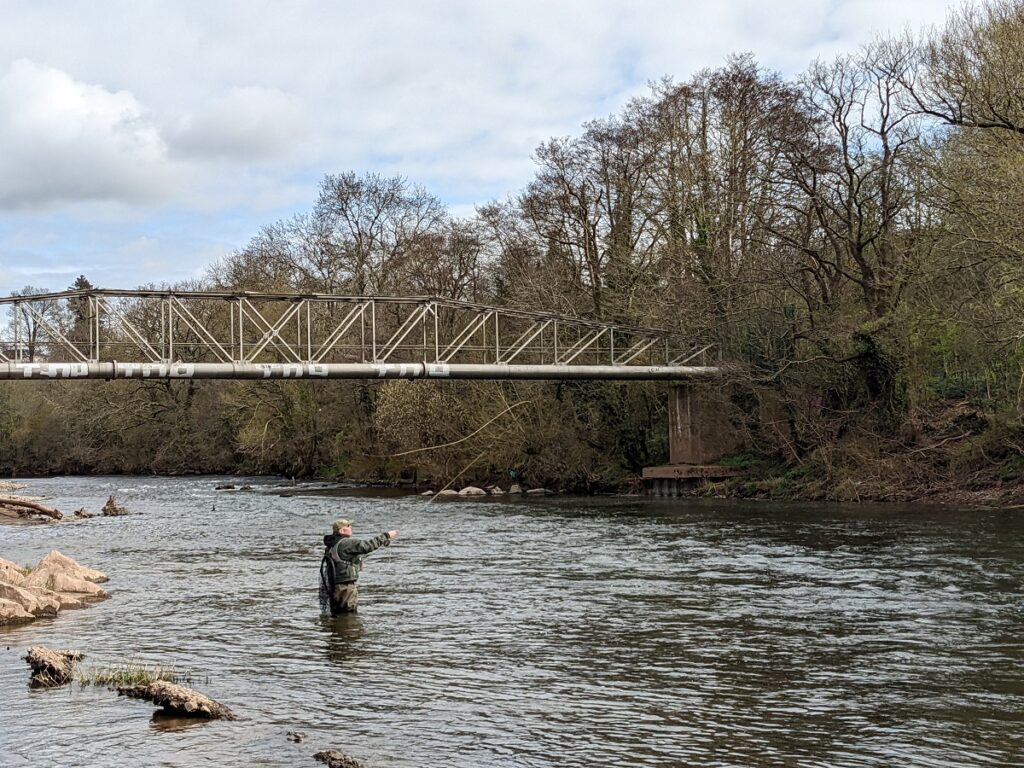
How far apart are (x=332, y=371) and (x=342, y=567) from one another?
27460mm

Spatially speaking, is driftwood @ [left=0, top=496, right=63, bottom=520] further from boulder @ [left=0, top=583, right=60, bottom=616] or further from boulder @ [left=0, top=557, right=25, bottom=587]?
boulder @ [left=0, top=583, right=60, bottom=616]

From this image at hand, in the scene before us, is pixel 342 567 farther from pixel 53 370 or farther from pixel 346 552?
pixel 53 370

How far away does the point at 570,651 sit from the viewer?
14508 millimetres

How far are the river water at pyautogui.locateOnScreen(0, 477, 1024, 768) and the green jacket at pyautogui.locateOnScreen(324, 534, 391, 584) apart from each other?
76 centimetres

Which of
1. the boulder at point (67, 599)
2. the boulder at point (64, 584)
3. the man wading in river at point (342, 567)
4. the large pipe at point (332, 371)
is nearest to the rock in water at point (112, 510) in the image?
the large pipe at point (332, 371)

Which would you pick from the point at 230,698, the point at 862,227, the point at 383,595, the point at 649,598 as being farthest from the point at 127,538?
the point at 862,227

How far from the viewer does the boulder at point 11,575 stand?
60.1 ft

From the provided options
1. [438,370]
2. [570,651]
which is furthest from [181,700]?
[438,370]

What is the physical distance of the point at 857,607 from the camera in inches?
679

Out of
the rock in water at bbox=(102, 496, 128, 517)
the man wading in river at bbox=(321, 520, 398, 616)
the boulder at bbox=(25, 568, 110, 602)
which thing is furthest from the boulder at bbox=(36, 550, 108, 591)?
the rock in water at bbox=(102, 496, 128, 517)

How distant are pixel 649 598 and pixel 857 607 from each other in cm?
335

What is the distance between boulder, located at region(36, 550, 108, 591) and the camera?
2066cm

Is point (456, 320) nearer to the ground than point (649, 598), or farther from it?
farther from it

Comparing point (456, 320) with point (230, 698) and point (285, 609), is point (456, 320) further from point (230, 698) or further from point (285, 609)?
point (230, 698)
